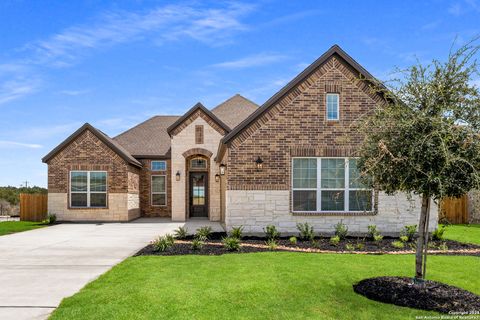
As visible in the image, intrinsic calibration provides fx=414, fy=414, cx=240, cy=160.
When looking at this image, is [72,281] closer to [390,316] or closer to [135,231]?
[390,316]

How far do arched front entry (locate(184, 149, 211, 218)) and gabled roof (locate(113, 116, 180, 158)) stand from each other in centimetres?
230

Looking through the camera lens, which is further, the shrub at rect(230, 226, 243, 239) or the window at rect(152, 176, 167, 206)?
the window at rect(152, 176, 167, 206)

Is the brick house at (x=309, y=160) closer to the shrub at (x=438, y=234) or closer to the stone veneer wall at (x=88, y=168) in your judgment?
the shrub at (x=438, y=234)

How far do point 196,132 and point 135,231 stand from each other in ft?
23.2

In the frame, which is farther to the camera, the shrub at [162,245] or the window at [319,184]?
the window at [319,184]

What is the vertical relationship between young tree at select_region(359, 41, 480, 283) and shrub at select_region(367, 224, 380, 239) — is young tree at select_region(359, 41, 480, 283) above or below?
above

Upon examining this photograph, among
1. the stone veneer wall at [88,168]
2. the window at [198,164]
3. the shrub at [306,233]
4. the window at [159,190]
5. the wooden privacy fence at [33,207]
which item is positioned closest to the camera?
the shrub at [306,233]

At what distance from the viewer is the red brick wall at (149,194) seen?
24312 mm

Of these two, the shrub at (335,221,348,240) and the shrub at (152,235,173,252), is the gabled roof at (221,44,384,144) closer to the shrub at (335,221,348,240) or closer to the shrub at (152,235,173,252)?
the shrub at (152,235,173,252)

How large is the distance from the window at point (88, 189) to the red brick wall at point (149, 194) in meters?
3.28

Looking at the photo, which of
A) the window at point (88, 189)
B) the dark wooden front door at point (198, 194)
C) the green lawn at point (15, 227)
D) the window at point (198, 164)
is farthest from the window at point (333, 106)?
the green lawn at point (15, 227)

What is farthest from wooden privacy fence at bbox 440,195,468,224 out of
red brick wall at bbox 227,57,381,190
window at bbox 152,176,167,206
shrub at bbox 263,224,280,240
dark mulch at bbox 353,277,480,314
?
dark mulch at bbox 353,277,480,314

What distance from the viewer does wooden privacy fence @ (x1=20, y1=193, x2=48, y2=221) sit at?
23641 mm

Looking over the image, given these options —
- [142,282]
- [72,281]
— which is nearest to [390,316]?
[142,282]
